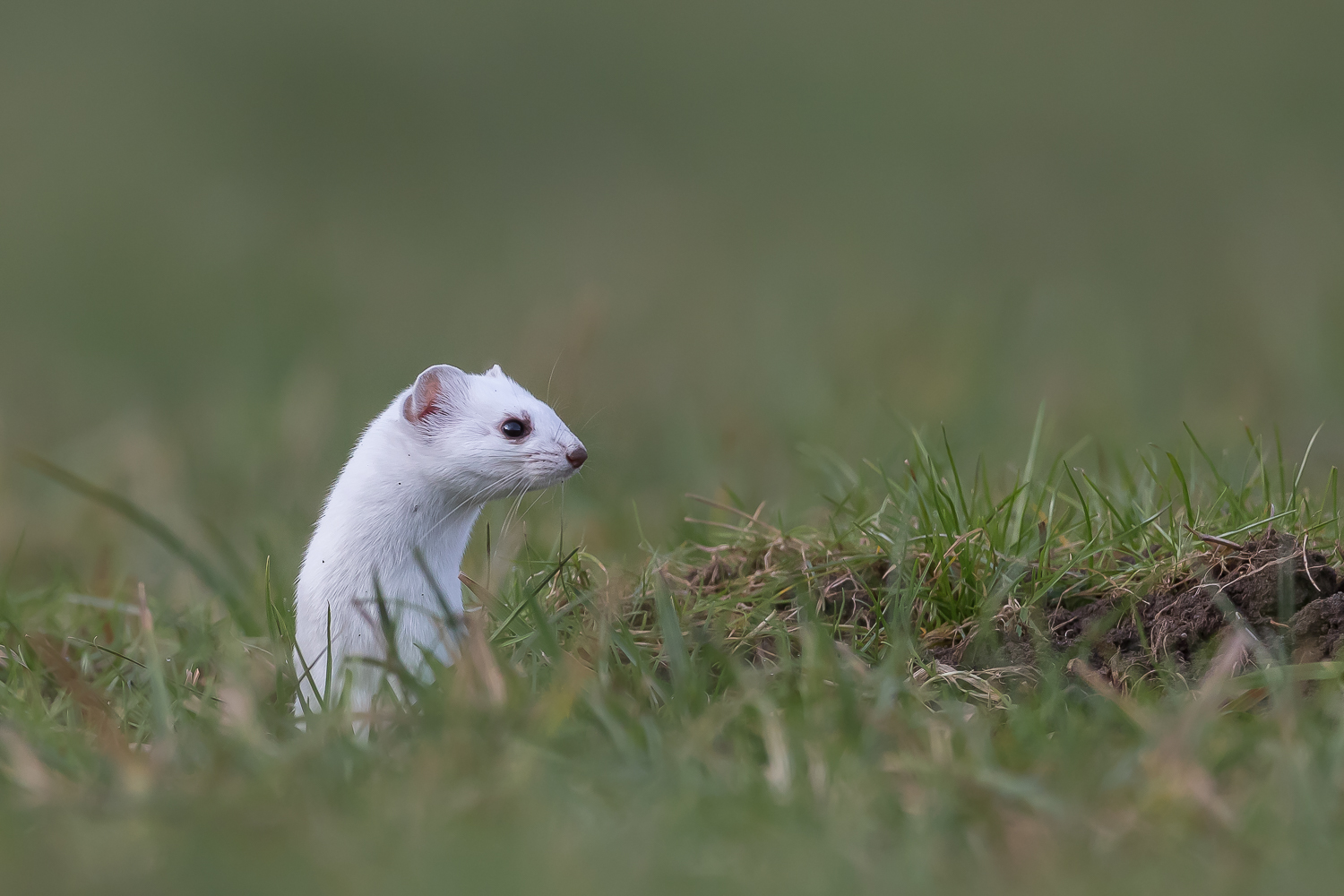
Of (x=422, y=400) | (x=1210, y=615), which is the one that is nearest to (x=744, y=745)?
(x=1210, y=615)

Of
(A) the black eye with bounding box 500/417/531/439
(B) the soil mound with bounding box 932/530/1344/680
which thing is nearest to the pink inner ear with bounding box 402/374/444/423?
(A) the black eye with bounding box 500/417/531/439

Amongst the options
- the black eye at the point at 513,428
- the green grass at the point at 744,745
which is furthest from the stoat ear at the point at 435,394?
the green grass at the point at 744,745

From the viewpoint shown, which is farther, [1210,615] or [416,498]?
[416,498]

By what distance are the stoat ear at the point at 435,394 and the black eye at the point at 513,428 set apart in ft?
0.51

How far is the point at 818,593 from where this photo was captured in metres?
4.35

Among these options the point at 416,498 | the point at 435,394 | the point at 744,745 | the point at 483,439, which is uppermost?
the point at 435,394

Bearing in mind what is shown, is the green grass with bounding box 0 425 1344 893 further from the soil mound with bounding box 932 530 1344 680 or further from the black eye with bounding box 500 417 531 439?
the black eye with bounding box 500 417 531 439

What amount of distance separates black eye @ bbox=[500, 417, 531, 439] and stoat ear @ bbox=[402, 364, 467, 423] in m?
0.16

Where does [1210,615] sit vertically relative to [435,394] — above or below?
below

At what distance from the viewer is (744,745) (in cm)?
332

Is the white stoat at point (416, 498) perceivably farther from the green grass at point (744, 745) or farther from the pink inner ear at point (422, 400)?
the green grass at point (744, 745)

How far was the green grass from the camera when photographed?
2.72 metres

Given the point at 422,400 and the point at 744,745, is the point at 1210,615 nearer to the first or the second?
the point at 744,745

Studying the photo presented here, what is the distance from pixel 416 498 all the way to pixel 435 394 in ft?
1.06
